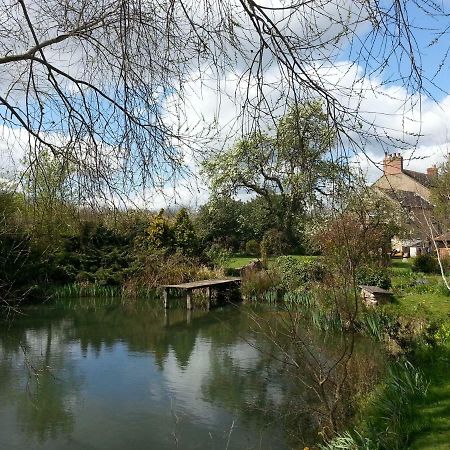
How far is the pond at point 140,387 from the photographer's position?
5336mm

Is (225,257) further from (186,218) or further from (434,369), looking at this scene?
(434,369)

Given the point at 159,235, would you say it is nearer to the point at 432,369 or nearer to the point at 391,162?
the point at 432,369

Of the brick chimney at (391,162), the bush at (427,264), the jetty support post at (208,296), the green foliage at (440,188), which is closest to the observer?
the brick chimney at (391,162)

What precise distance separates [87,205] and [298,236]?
58.7 ft

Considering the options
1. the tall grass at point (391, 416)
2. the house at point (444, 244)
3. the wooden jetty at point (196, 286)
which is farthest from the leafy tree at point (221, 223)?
the tall grass at point (391, 416)

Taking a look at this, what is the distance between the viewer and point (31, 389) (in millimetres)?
6758

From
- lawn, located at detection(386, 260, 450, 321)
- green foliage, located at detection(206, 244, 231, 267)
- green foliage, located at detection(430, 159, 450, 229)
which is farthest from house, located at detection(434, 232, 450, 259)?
green foliage, located at detection(206, 244, 231, 267)

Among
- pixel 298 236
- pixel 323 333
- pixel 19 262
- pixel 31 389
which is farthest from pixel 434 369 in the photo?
pixel 298 236

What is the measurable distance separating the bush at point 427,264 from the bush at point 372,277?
4.47m

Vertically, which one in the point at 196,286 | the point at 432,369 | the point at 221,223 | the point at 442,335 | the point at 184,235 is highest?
the point at 221,223

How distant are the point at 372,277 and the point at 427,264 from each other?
5.16 m

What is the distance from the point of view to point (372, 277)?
12.2 m

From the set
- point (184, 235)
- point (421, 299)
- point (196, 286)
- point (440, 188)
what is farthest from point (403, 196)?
point (440, 188)

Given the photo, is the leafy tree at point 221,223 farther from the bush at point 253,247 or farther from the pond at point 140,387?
the pond at point 140,387
